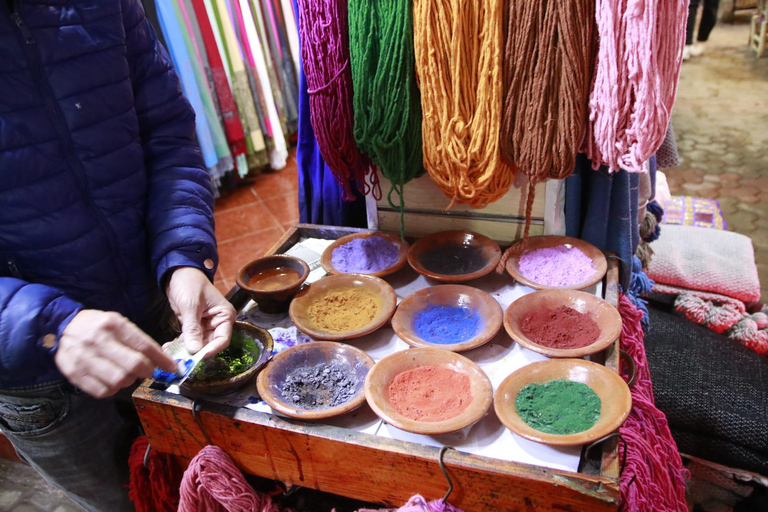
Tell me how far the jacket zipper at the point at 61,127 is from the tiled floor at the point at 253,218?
5.31 feet

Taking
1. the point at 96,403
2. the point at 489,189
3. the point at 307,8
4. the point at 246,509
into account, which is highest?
the point at 307,8

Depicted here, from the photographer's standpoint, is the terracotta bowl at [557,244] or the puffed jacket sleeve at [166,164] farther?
the terracotta bowl at [557,244]

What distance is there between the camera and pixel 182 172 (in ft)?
3.83

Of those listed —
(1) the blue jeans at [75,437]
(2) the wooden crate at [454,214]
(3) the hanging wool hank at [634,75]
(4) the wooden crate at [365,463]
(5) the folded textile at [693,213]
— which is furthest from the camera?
(5) the folded textile at [693,213]

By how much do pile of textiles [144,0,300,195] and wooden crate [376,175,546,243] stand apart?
1.93 meters

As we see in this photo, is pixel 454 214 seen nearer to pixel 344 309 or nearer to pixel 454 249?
pixel 454 249

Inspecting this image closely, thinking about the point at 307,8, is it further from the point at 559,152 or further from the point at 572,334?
the point at 572,334

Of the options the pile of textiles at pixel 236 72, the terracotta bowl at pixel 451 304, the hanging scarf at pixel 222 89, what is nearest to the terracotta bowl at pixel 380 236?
the terracotta bowl at pixel 451 304

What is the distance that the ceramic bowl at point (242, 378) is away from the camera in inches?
40.2

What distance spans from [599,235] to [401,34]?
0.67 m

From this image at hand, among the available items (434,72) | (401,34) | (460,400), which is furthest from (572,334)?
(401,34)

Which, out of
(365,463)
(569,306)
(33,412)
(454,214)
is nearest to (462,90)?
(454,214)

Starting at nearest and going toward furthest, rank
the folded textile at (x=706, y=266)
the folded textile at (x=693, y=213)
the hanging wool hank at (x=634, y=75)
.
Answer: the hanging wool hank at (x=634, y=75) → the folded textile at (x=706, y=266) → the folded textile at (x=693, y=213)

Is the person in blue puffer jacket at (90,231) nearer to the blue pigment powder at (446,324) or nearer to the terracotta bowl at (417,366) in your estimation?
the terracotta bowl at (417,366)
